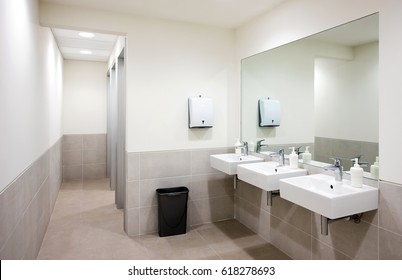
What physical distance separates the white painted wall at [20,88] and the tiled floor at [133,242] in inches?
39.9

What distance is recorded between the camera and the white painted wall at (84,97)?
569cm

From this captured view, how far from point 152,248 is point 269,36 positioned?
2528mm

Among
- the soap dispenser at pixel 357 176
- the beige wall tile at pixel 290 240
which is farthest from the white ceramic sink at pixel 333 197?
the beige wall tile at pixel 290 240

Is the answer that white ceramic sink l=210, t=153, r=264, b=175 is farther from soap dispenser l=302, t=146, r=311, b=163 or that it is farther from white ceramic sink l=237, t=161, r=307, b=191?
soap dispenser l=302, t=146, r=311, b=163

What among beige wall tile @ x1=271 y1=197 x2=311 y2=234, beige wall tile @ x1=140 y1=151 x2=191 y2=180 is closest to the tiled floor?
beige wall tile @ x1=271 y1=197 x2=311 y2=234

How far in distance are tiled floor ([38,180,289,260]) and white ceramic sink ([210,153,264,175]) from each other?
0.78m

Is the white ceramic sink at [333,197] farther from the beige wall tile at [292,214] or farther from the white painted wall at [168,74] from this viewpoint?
the white painted wall at [168,74]

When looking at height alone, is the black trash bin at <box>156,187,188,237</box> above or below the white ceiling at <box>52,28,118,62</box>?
below

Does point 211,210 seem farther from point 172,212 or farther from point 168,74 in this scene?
point 168,74

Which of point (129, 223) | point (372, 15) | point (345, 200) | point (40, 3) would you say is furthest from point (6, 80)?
point (372, 15)

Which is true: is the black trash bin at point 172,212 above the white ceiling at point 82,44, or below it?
below

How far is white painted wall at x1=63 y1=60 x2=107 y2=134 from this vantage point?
5.69 metres

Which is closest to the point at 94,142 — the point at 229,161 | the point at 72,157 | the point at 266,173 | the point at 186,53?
the point at 72,157
